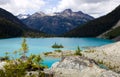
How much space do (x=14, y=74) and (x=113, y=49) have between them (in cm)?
7144

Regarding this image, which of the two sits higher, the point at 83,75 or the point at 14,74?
the point at 14,74

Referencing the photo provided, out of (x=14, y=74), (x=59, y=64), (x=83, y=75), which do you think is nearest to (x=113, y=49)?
(x=59, y=64)

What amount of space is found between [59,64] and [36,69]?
567 centimetres

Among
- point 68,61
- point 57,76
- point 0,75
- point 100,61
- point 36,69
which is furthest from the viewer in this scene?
point 100,61

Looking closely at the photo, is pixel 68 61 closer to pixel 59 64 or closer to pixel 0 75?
pixel 59 64

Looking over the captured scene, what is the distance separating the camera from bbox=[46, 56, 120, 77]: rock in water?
43.0 m

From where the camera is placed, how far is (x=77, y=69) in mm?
47438

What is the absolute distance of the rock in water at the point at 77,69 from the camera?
4300cm

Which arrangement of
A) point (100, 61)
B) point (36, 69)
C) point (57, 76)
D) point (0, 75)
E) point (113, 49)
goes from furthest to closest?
point (113, 49), point (100, 61), point (36, 69), point (57, 76), point (0, 75)

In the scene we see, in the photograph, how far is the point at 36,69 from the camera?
152ft

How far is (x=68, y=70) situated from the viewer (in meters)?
47.0

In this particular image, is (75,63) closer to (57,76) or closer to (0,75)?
(57,76)

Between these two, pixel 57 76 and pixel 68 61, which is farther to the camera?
pixel 68 61

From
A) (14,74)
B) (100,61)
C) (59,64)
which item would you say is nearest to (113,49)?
(100,61)
